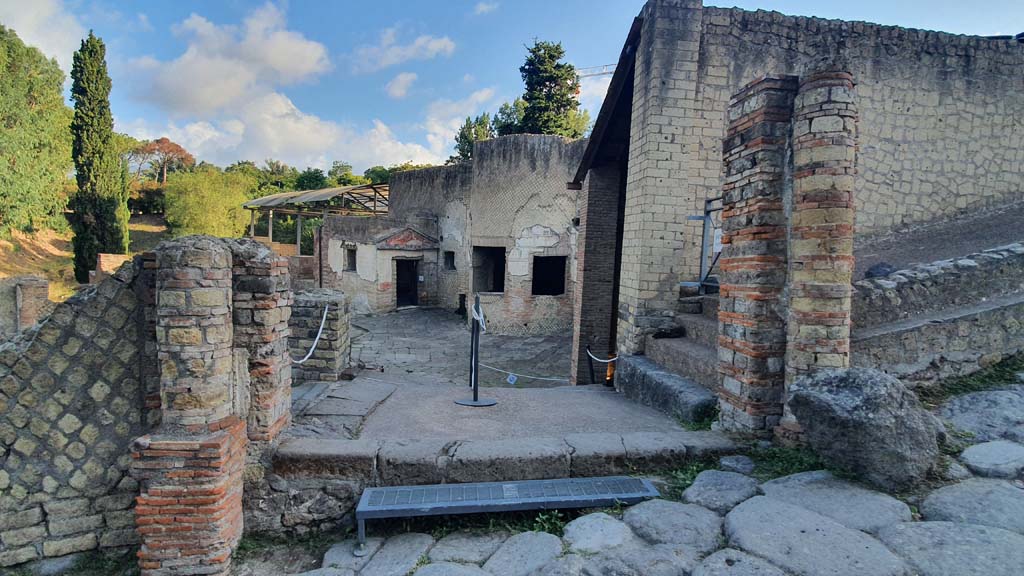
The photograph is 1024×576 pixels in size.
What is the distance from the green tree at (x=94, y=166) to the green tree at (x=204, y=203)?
532cm

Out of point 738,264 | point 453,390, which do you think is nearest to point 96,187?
point 453,390

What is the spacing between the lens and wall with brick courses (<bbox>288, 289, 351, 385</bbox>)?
5.45m

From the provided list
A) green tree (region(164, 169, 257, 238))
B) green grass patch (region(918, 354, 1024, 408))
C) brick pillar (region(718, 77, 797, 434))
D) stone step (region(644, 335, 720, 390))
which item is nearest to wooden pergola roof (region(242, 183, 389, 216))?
green tree (region(164, 169, 257, 238))

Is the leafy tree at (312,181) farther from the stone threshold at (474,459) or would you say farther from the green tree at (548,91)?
the stone threshold at (474,459)

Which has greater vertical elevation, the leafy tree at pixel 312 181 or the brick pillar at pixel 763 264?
the leafy tree at pixel 312 181

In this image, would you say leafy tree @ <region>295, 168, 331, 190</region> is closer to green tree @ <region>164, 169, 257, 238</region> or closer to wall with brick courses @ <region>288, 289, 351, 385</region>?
green tree @ <region>164, 169, 257, 238</region>

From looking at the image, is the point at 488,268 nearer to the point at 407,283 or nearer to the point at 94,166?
the point at 407,283

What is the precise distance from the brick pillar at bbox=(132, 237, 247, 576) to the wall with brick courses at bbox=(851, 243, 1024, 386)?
14.8 feet

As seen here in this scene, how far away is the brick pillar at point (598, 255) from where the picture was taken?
8219mm

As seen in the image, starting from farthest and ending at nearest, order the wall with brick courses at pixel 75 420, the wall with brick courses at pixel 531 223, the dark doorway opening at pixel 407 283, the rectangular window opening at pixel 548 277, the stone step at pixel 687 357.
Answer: the dark doorway opening at pixel 407 283 < the rectangular window opening at pixel 548 277 < the wall with brick courses at pixel 531 223 < the stone step at pixel 687 357 < the wall with brick courses at pixel 75 420

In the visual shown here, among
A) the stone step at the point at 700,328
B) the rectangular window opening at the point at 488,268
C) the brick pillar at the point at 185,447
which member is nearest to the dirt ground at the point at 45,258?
the rectangular window opening at the point at 488,268

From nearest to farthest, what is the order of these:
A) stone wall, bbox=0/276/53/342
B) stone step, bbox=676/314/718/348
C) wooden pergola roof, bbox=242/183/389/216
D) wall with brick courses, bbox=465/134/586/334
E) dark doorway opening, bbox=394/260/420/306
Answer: stone step, bbox=676/314/718/348, stone wall, bbox=0/276/53/342, wall with brick courses, bbox=465/134/586/334, dark doorway opening, bbox=394/260/420/306, wooden pergola roof, bbox=242/183/389/216

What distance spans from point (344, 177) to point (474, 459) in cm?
3150

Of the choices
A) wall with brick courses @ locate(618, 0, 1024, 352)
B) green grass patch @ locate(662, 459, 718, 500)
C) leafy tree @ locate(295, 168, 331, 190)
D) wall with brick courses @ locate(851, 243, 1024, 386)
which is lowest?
green grass patch @ locate(662, 459, 718, 500)
